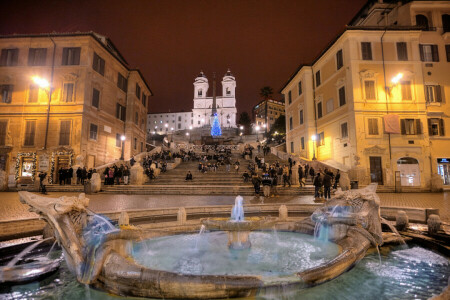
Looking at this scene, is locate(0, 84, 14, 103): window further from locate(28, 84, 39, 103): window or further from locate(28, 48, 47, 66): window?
locate(28, 48, 47, 66): window

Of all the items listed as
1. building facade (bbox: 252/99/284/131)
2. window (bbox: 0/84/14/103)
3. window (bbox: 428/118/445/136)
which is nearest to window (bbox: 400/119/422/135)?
window (bbox: 428/118/445/136)

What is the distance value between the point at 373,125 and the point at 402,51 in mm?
7791

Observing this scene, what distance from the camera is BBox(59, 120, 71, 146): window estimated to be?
2177 centimetres

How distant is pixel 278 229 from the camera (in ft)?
22.4

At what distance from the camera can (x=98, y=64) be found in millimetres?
24531

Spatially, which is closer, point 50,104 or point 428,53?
→ point 50,104

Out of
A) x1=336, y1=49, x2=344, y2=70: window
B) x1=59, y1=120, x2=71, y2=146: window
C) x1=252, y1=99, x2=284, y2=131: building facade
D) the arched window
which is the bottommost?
x1=59, y1=120, x2=71, y2=146: window

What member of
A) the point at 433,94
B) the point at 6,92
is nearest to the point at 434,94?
the point at 433,94

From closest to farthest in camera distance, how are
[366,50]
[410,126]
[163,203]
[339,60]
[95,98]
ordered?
[163,203], [410,126], [366,50], [339,60], [95,98]

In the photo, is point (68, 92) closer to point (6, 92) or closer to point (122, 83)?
point (6, 92)

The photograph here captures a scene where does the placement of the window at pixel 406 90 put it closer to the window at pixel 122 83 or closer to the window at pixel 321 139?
the window at pixel 321 139

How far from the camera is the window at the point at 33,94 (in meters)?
22.5

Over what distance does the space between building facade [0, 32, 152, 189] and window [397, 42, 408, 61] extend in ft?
95.1

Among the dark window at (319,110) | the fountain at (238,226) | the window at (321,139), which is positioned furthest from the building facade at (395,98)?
the fountain at (238,226)
